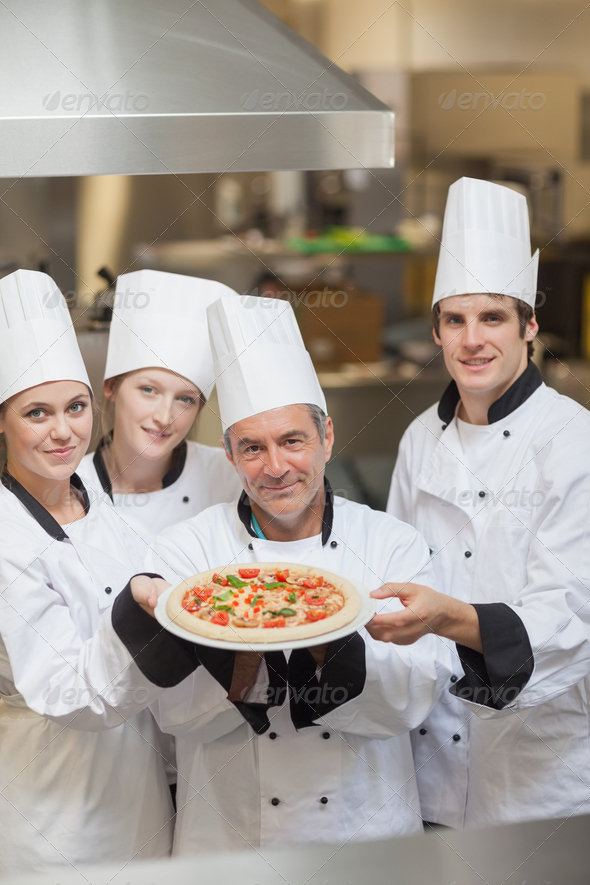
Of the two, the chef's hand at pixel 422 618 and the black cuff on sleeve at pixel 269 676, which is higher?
the chef's hand at pixel 422 618

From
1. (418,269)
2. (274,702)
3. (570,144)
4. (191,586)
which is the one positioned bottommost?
(274,702)

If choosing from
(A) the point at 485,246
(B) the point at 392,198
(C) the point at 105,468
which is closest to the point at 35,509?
(C) the point at 105,468

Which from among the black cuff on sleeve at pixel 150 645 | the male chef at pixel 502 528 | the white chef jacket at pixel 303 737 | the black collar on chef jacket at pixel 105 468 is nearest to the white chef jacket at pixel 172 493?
the black collar on chef jacket at pixel 105 468

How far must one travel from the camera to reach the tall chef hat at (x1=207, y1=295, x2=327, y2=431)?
1259mm

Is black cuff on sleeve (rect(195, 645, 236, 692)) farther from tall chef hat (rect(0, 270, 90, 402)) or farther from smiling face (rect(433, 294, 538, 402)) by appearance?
smiling face (rect(433, 294, 538, 402))

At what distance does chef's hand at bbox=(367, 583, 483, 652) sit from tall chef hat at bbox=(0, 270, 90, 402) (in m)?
0.57

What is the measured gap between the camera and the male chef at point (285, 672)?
4.00 feet

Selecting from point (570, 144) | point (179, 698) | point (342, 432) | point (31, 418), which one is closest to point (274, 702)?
point (179, 698)

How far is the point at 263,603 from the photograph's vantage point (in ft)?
3.75

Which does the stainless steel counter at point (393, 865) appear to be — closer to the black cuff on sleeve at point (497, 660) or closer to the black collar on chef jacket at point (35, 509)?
the black cuff on sleeve at point (497, 660)

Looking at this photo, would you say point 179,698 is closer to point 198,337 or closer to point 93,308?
point 198,337

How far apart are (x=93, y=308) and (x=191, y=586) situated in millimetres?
720

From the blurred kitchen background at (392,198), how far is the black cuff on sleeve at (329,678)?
1.82 meters

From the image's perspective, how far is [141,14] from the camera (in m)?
1.27
